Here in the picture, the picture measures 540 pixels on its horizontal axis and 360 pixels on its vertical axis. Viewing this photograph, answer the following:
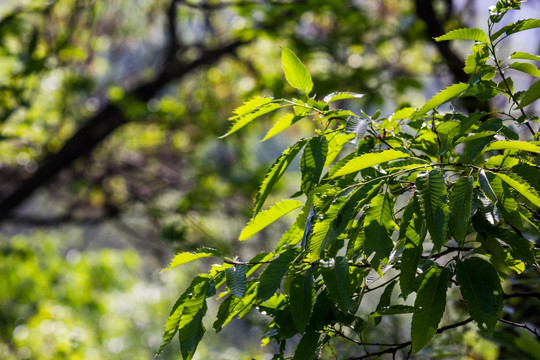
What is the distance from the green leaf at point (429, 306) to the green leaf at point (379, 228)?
0.07 meters

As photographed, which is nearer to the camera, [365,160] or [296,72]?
[365,160]

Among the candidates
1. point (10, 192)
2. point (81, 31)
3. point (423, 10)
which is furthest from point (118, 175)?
point (423, 10)

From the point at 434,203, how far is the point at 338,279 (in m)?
0.16

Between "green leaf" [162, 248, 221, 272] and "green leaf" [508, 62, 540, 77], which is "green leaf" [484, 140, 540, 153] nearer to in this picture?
"green leaf" [508, 62, 540, 77]

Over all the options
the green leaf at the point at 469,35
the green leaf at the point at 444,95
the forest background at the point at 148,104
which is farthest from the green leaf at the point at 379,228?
the forest background at the point at 148,104

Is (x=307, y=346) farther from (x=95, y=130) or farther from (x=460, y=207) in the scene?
(x=95, y=130)

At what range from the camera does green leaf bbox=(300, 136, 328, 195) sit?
2.94ft

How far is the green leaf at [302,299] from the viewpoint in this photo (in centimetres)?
84

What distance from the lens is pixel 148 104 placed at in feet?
16.3

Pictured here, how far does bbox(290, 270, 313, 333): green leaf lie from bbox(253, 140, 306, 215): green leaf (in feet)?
0.47

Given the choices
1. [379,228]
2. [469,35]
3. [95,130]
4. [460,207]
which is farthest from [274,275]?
[95,130]

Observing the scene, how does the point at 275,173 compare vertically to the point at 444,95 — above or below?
below

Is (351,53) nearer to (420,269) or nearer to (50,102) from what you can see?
(50,102)

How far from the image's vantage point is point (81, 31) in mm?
4762
